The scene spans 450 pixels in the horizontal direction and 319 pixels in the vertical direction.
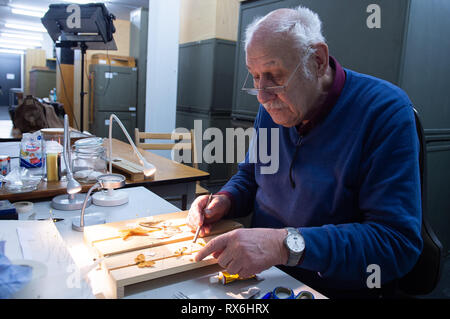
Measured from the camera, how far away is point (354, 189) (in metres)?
1.00

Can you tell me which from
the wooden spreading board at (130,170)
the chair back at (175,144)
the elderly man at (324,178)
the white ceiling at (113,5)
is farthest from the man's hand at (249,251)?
the white ceiling at (113,5)

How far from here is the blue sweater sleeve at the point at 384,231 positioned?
2.79 feet

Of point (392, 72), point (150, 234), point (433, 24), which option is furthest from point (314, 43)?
point (433, 24)

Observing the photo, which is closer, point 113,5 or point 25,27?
point 113,5

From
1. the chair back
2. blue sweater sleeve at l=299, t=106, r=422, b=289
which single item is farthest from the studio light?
blue sweater sleeve at l=299, t=106, r=422, b=289

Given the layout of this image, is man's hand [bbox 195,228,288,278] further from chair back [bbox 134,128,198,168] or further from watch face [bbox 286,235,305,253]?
chair back [bbox 134,128,198,168]

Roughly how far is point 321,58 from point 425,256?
64cm

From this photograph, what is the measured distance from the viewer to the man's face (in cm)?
98

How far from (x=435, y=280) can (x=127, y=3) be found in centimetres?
666

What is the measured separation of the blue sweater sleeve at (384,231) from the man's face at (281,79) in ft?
0.87

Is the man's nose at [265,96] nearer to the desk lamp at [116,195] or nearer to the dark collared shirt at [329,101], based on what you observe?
the dark collared shirt at [329,101]

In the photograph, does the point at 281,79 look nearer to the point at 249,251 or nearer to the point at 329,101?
the point at 329,101

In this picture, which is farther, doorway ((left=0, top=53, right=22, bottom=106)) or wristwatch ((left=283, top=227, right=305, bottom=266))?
doorway ((left=0, top=53, right=22, bottom=106))

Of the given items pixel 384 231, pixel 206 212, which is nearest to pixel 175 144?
pixel 206 212
